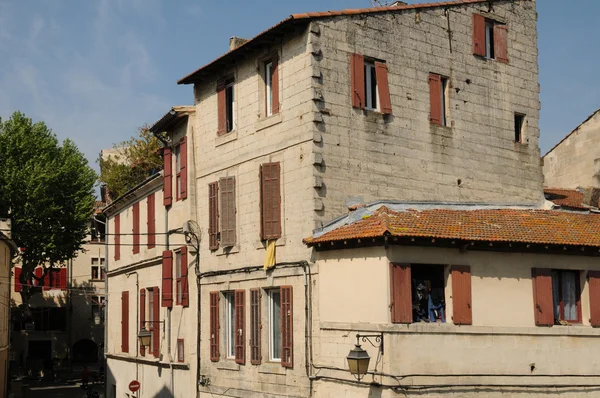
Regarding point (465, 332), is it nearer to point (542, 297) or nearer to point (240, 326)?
point (542, 297)

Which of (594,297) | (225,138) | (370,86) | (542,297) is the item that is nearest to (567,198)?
(594,297)

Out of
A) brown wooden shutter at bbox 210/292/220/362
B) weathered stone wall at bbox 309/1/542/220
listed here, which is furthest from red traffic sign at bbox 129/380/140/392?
weathered stone wall at bbox 309/1/542/220

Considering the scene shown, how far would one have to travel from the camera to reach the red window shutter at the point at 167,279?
2686 centimetres

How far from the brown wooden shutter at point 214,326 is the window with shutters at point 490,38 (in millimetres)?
9868

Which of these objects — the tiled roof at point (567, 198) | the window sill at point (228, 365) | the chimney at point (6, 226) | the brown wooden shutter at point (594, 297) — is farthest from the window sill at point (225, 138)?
the chimney at point (6, 226)

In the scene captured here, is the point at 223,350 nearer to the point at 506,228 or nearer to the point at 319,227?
the point at 319,227

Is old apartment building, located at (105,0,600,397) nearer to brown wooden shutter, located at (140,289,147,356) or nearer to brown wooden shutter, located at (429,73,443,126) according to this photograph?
brown wooden shutter, located at (429,73,443,126)

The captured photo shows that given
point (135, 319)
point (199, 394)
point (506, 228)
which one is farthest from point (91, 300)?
point (506, 228)

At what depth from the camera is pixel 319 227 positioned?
63.6 ft

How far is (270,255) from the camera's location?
2075cm

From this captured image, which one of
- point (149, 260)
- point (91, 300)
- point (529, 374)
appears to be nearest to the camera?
point (529, 374)

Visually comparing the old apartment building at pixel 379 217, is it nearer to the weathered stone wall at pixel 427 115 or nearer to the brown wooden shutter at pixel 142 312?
the weathered stone wall at pixel 427 115

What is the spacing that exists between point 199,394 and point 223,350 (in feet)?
6.63

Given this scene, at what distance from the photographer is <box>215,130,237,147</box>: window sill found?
22781mm
